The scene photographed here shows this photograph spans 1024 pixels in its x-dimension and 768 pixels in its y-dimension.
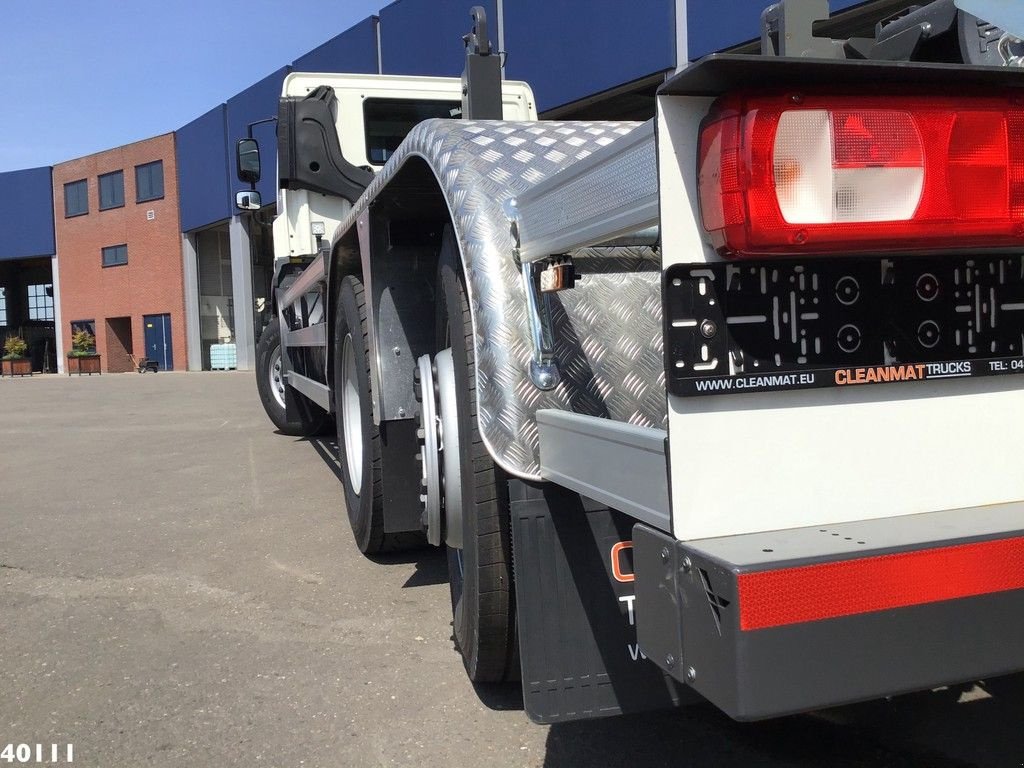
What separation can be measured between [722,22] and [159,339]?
96.6 ft

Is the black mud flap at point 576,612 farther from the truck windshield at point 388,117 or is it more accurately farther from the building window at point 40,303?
the building window at point 40,303

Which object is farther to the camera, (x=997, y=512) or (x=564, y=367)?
(x=564, y=367)

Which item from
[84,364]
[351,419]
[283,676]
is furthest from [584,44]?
[84,364]

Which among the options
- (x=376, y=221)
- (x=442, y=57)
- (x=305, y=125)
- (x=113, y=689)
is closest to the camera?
(x=113, y=689)

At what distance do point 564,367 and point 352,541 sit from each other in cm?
269

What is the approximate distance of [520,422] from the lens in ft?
6.36

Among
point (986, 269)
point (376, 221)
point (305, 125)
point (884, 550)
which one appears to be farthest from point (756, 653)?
point (305, 125)

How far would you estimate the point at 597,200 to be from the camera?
1554mm

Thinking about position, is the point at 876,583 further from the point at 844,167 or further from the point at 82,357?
the point at 82,357

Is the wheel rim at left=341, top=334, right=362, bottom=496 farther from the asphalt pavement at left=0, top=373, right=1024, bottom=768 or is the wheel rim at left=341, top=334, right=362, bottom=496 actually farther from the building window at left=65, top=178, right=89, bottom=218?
the building window at left=65, top=178, right=89, bottom=218

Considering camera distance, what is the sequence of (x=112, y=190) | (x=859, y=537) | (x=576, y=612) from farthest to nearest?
(x=112, y=190), (x=576, y=612), (x=859, y=537)

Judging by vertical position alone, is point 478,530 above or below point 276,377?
below

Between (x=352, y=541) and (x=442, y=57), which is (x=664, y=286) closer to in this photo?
(x=352, y=541)

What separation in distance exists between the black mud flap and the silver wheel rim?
23.0 ft
